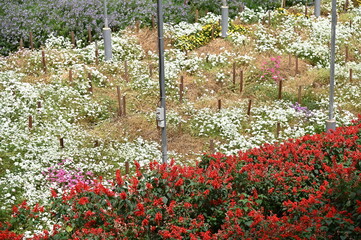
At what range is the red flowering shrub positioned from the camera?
6.53 m

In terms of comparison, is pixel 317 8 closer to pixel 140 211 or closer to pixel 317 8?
pixel 317 8

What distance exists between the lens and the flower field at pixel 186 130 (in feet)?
22.7

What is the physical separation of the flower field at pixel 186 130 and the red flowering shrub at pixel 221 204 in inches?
0.8

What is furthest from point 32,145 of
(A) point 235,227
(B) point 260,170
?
(A) point 235,227

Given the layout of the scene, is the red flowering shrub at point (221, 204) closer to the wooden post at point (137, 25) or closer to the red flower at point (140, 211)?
the red flower at point (140, 211)

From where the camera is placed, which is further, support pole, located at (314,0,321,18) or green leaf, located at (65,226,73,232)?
support pole, located at (314,0,321,18)

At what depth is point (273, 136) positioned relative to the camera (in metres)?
11.5

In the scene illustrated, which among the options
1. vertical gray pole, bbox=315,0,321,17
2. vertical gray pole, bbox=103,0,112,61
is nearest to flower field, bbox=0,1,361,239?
vertical gray pole, bbox=103,0,112,61

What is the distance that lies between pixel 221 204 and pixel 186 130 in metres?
4.50

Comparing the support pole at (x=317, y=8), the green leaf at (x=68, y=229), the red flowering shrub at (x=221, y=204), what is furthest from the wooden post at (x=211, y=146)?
the support pole at (x=317, y=8)

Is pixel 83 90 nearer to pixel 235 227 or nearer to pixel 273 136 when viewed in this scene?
pixel 273 136

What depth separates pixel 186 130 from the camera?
38.7 feet

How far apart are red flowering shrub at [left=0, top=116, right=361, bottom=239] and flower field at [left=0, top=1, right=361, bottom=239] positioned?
0.02 m

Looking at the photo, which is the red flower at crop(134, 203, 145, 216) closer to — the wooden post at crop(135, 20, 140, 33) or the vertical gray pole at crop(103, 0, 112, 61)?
the vertical gray pole at crop(103, 0, 112, 61)
